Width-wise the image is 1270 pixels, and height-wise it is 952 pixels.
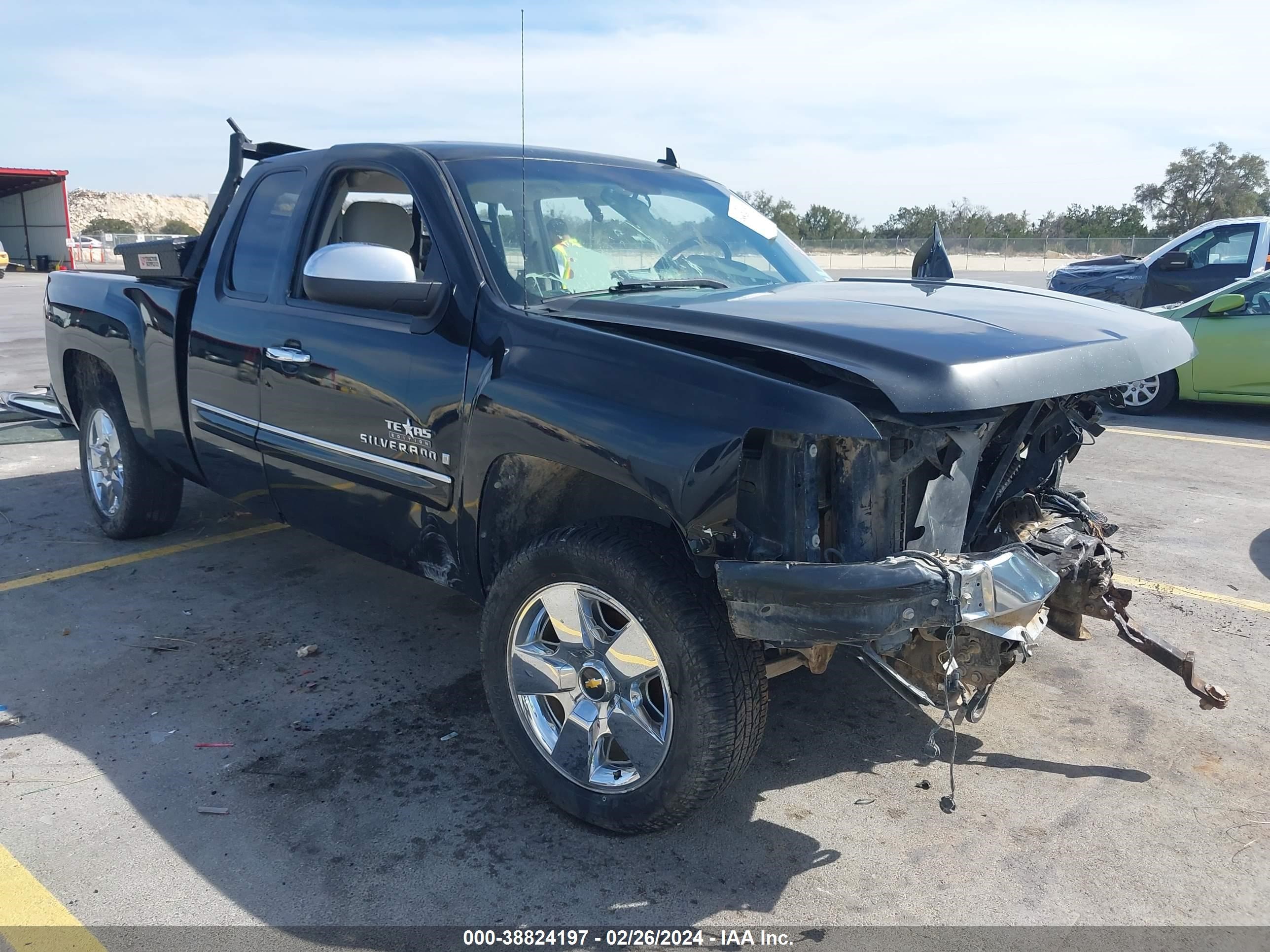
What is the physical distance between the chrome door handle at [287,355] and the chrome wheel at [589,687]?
1.43 m

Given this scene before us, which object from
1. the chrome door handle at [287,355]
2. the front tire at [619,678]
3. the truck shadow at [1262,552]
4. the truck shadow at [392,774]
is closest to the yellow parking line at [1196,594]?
the truck shadow at [1262,552]

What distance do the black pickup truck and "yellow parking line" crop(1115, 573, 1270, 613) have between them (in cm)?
157

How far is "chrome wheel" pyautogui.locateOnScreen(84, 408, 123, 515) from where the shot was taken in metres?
5.46

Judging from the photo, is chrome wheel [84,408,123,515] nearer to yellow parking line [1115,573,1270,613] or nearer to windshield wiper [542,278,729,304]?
windshield wiper [542,278,729,304]

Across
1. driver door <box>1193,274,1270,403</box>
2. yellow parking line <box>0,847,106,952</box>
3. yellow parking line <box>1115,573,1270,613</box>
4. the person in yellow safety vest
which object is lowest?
yellow parking line <box>0,847,106,952</box>

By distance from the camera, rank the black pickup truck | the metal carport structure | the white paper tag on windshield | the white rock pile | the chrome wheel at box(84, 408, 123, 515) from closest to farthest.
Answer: the black pickup truck
the white paper tag on windshield
the chrome wheel at box(84, 408, 123, 515)
the metal carport structure
the white rock pile

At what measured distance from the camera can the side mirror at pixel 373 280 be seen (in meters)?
3.23

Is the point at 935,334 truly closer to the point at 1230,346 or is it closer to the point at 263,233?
the point at 263,233

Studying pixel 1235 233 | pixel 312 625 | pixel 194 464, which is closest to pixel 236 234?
pixel 194 464

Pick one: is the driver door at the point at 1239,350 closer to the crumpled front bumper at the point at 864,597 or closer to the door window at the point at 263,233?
the crumpled front bumper at the point at 864,597

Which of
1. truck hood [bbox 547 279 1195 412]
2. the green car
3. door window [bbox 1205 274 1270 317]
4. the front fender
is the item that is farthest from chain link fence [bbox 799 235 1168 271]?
the front fender

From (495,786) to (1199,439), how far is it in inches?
292

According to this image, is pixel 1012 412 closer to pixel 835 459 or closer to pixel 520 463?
pixel 835 459

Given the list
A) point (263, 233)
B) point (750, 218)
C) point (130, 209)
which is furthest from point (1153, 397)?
point (130, 209)
